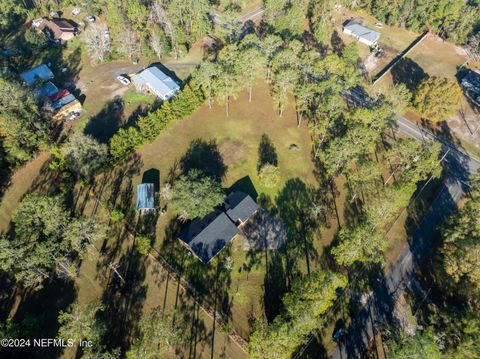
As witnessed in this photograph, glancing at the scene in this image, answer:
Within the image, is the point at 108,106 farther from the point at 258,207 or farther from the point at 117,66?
the point at 258,207

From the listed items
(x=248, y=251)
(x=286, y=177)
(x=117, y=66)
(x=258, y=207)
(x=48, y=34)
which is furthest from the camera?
(x=48, y=34)

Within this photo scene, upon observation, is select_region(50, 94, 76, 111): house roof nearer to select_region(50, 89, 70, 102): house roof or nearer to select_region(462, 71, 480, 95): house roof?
select_region(50, 89, 70, 102): house roof

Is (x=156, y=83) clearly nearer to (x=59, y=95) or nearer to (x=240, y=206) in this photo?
(x=59, y=95)

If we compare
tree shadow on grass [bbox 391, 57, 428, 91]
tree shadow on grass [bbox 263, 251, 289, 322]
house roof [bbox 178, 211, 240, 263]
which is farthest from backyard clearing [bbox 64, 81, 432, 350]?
→ tree shadow on grass [bbox 391, 57, 428, 91]

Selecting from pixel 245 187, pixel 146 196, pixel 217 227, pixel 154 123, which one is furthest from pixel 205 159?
pixel 217 227

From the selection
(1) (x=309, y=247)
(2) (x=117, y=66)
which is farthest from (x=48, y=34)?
(1) (x=309, y=247)

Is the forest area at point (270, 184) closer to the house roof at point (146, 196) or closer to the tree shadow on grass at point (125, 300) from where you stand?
the tree shadow on grass at point (125, 300)
